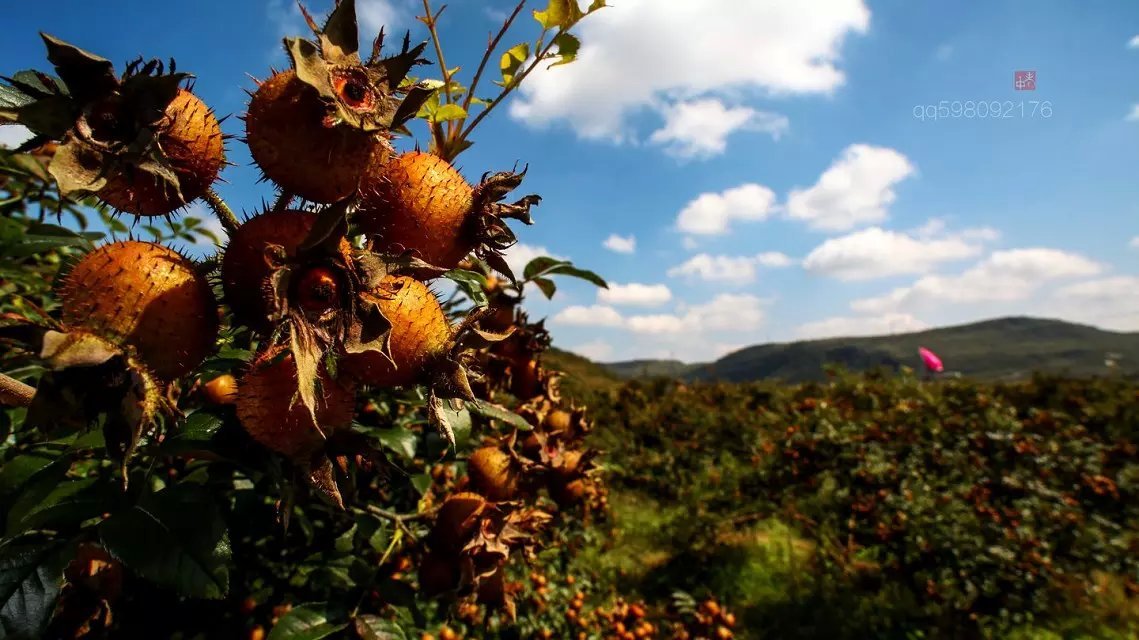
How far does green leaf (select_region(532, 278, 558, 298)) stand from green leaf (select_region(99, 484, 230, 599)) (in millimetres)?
1238

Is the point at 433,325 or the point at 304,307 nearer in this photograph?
the point at 304,307

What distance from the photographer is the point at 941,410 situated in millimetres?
6090

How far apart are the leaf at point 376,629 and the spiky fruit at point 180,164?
45.3 inches

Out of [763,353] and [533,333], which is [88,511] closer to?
[533,333]

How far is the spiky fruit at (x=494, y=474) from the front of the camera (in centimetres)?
183

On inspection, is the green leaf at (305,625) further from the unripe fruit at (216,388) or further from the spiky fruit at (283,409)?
the spiky fruit at (283,409)

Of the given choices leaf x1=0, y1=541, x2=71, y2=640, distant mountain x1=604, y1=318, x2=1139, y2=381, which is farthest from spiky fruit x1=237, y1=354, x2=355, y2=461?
distant mountain x1=604, y1=318, x2=1139, y2=381

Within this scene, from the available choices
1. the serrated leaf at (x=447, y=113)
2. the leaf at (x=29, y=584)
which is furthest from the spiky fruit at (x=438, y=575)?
the serrated leaf at (x=447, y=113)

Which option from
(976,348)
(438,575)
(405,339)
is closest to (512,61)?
(405,339)

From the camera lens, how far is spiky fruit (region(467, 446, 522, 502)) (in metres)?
1.83

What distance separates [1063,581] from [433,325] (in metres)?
5.31

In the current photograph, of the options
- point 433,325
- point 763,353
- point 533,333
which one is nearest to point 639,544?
point 533,333

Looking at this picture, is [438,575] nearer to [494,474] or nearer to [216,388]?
[494,474]

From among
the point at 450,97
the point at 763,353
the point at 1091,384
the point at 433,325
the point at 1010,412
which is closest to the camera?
the point at 433,325
